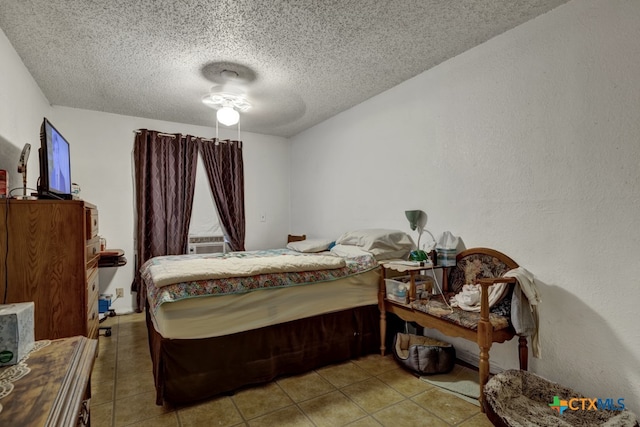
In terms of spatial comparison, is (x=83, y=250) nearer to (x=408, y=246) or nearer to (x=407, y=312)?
(x=407, y=312)

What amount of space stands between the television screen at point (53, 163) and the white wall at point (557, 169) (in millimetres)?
2781

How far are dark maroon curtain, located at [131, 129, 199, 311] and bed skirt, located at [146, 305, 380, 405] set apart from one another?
6.29 ft

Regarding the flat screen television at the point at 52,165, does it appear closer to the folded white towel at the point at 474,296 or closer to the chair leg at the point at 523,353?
the folded white towel at the point at 474,296

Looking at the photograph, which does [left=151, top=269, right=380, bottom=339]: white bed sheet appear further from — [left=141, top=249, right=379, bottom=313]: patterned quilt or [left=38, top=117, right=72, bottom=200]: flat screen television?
[left=38, top=117, right=72, bottom=200]: flat screen television

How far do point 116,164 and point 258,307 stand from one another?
2999 mm

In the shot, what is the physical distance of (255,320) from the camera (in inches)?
87.9

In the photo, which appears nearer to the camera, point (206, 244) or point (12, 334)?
point (12, 334)

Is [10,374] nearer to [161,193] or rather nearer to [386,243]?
[386,243]

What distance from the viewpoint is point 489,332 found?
190 centimetres

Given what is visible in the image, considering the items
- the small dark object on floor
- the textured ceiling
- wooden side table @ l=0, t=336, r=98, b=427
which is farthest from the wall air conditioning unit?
wooden side table @ l=0, t=336, r=98, b=427

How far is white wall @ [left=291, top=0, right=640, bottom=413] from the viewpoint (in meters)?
1.79

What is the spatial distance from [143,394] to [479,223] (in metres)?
2.68

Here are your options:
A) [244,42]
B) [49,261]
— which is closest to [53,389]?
[49,261]

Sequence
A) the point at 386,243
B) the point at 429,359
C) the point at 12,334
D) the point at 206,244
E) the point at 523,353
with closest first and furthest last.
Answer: the point at 12,334, the point at 523,353, the point at 429,359, the point at 386,243, the point at 206,244
